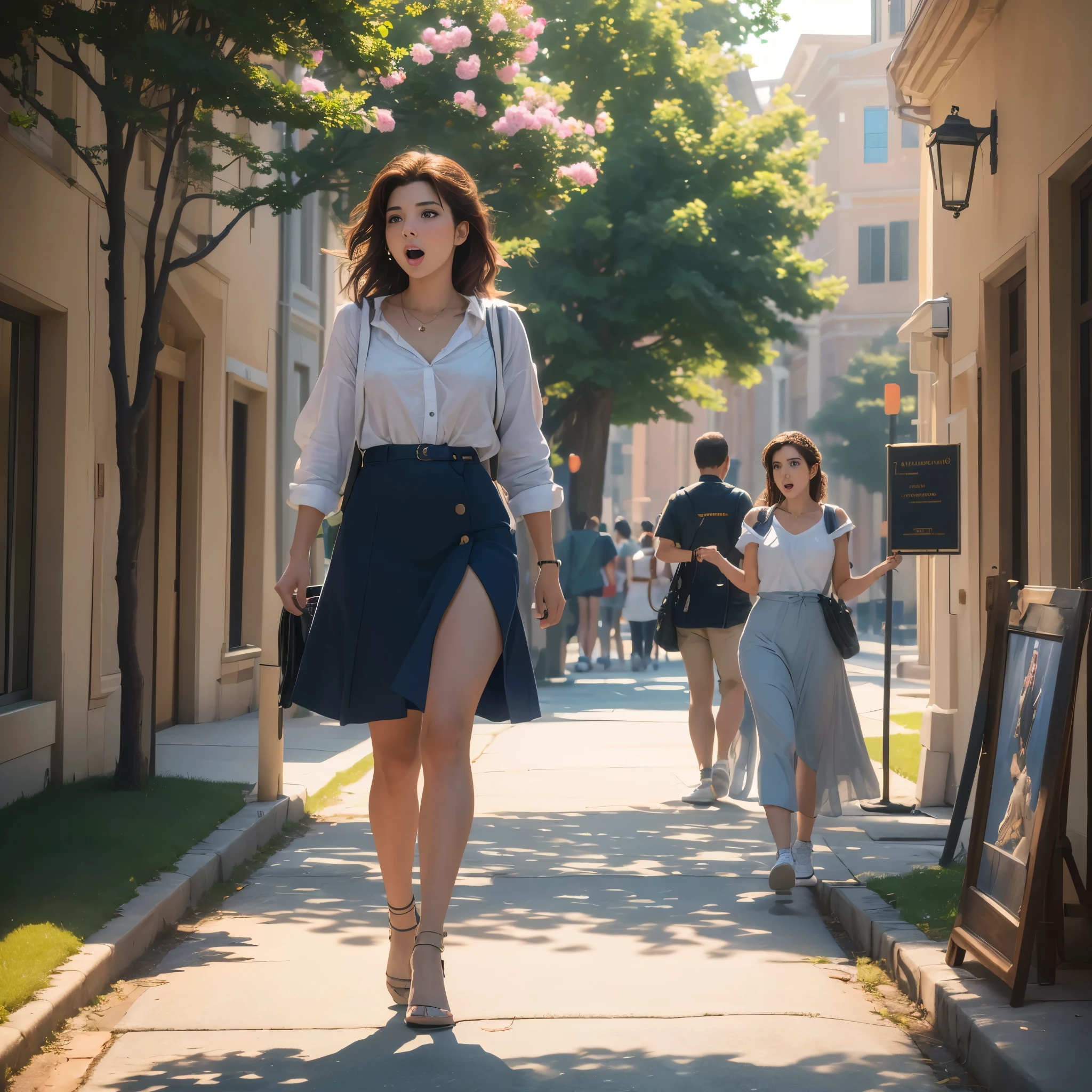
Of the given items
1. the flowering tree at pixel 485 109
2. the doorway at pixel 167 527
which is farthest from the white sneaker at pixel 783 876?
the flowering tree at pixel 485 109

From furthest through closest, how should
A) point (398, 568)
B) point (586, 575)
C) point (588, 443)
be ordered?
1. point (588, 443)
2. point (586, 575)
3. point (398, 568)

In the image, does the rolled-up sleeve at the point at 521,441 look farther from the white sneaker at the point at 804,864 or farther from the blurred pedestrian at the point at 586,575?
the blurred pedestrian at the point at 586,575

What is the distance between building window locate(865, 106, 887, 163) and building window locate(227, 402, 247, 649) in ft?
164

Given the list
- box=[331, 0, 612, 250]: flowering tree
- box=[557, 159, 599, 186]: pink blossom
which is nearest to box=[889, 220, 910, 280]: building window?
box=[331, 0, 612, 250]: flowering tree

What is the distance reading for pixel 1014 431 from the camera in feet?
28.3

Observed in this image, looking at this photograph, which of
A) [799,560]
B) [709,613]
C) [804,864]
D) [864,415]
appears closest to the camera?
[804,864]

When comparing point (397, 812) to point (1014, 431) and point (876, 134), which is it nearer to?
point (1014, 431)

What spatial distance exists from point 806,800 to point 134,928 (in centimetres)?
284

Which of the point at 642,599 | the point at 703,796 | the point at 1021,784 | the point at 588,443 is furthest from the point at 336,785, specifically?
the point at 588,443

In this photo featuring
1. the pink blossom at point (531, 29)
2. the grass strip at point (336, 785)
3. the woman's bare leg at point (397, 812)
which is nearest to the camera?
the woman's bare leg at point (397, 812)

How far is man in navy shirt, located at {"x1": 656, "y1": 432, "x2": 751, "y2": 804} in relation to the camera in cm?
931

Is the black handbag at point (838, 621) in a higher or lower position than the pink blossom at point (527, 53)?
lower

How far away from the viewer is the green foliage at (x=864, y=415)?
56750 mm

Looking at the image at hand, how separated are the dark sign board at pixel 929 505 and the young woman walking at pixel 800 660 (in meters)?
1.24
